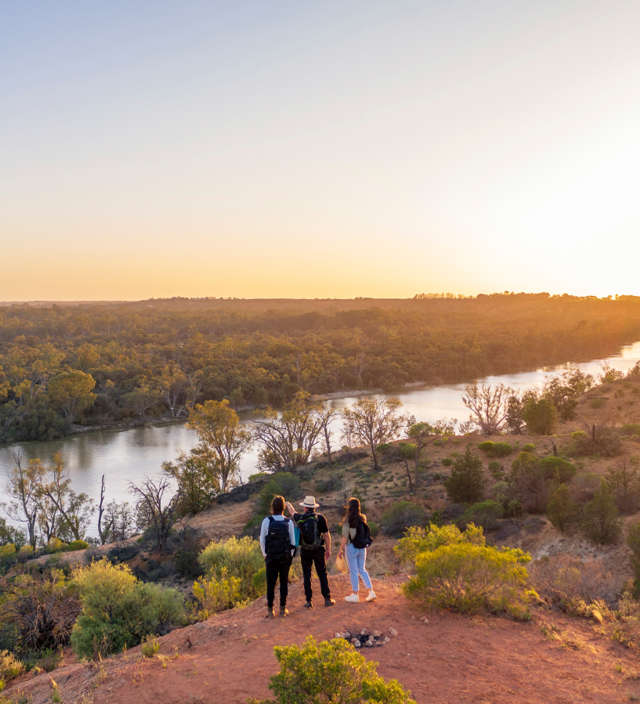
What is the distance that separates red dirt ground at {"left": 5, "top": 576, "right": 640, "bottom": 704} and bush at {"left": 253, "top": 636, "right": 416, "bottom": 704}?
1432 millimetres

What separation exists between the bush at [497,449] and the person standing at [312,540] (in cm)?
1928

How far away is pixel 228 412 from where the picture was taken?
3397cm

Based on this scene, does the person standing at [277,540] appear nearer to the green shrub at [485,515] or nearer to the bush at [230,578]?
the bush at [230,578]

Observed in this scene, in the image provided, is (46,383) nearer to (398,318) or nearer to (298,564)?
(298,564)

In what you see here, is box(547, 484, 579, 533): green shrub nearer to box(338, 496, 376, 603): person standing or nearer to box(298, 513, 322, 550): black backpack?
box(338, 496, 376, 603): person standing

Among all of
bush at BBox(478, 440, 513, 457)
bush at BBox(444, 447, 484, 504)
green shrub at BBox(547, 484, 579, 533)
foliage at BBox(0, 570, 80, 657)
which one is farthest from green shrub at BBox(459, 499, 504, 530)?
foliage at BBox(0, 570, 80, 657)

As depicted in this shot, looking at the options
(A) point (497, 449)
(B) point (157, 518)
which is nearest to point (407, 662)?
(B) point (157, 518)

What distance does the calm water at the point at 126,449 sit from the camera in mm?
34750

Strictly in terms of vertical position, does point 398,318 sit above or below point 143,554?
above

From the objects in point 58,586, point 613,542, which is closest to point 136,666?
point 58,586

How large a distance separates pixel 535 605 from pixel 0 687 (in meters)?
7.03

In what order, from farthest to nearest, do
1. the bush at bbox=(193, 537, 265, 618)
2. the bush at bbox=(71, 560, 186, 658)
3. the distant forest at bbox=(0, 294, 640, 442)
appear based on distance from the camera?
1. the distant forest at bbox=(0, 294, 640, 442)
2. the bush at bbox=(193, 537, 265, 618)
3. the bush at bbox=(71, 560, 186, 658)

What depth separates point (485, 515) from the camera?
16328mm

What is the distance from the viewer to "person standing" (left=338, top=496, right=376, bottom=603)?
655 centimetres
